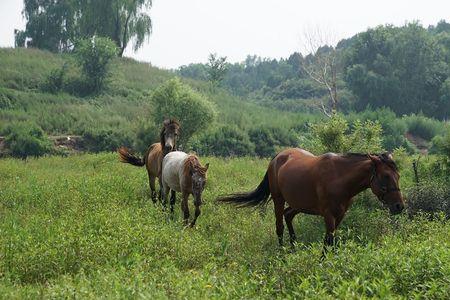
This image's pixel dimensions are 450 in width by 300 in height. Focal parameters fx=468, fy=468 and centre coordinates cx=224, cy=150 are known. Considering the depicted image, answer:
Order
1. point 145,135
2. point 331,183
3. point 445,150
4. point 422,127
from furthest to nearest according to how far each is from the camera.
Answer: point 422,127 → point 145,135 → point 445,150 → point 331,183

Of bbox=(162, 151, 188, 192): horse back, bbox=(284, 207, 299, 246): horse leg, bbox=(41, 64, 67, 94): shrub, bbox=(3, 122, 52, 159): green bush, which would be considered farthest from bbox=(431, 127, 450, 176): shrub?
bbox=(41, 64, 67, 94): shrub

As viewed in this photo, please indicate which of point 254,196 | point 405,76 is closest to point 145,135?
point 254,196

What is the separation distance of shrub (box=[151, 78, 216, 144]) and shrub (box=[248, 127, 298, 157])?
9479 millimetres

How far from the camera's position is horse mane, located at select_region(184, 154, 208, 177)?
8.83 m

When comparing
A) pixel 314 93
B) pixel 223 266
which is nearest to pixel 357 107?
pixel 314 93

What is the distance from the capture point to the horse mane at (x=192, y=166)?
883 centimetres

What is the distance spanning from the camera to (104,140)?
27.6m

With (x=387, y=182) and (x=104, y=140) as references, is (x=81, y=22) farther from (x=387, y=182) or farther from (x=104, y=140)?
(x=387, y=182)

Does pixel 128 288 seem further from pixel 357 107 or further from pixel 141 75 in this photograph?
pixel 357 107

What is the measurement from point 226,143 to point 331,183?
2376cm

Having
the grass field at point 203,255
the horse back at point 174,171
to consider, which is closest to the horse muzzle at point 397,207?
the grass field at point 203,255

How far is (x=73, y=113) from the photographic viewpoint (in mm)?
30922

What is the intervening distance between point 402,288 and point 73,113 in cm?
2874

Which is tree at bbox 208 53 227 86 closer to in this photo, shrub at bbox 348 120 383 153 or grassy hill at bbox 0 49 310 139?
grassy hill at bbox 0 49 310 139
